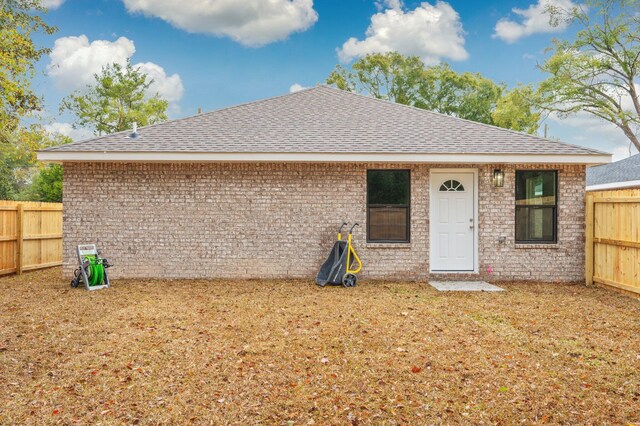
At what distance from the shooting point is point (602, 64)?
21797 millimetres

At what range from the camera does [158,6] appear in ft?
52.9

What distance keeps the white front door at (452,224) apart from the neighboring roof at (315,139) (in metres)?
0.80

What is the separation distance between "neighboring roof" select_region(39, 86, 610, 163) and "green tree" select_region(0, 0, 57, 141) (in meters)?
8.07

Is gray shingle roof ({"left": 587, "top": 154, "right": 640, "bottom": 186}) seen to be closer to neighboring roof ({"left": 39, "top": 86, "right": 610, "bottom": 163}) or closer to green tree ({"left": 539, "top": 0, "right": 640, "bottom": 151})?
green tree ({"left": 539, "top": 0, "right": 640, "bottom": 151})

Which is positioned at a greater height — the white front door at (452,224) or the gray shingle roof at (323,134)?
the gray shingle roof at (323,134)

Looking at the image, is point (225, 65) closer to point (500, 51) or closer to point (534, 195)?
point (500, 51)

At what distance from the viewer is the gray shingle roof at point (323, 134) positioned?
8.68 metres

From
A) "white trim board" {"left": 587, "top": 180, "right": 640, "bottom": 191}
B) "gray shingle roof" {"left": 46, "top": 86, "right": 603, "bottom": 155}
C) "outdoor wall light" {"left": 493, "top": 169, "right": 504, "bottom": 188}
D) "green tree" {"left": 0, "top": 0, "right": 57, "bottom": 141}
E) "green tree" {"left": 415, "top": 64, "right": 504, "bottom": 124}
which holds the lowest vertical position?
"outdoor wall light" {"left": 493, "top": 169, "right": 504, "bottom": 188}

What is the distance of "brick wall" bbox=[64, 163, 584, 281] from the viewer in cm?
891

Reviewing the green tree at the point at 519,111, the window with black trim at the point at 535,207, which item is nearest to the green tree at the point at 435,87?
the green tree at the point at 519,111

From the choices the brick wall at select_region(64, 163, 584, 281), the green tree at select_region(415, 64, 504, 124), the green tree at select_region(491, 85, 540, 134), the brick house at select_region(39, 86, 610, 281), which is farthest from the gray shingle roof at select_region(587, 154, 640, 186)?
the green tree at select_region(415, 64, 504, 124)

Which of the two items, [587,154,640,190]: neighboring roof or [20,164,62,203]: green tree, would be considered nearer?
[587,154,640,190]: neighboring roof

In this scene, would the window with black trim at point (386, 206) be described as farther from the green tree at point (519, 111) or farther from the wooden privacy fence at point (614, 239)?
the green tree at point (519, 111)

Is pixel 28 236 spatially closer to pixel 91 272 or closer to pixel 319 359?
pixel 91 272
